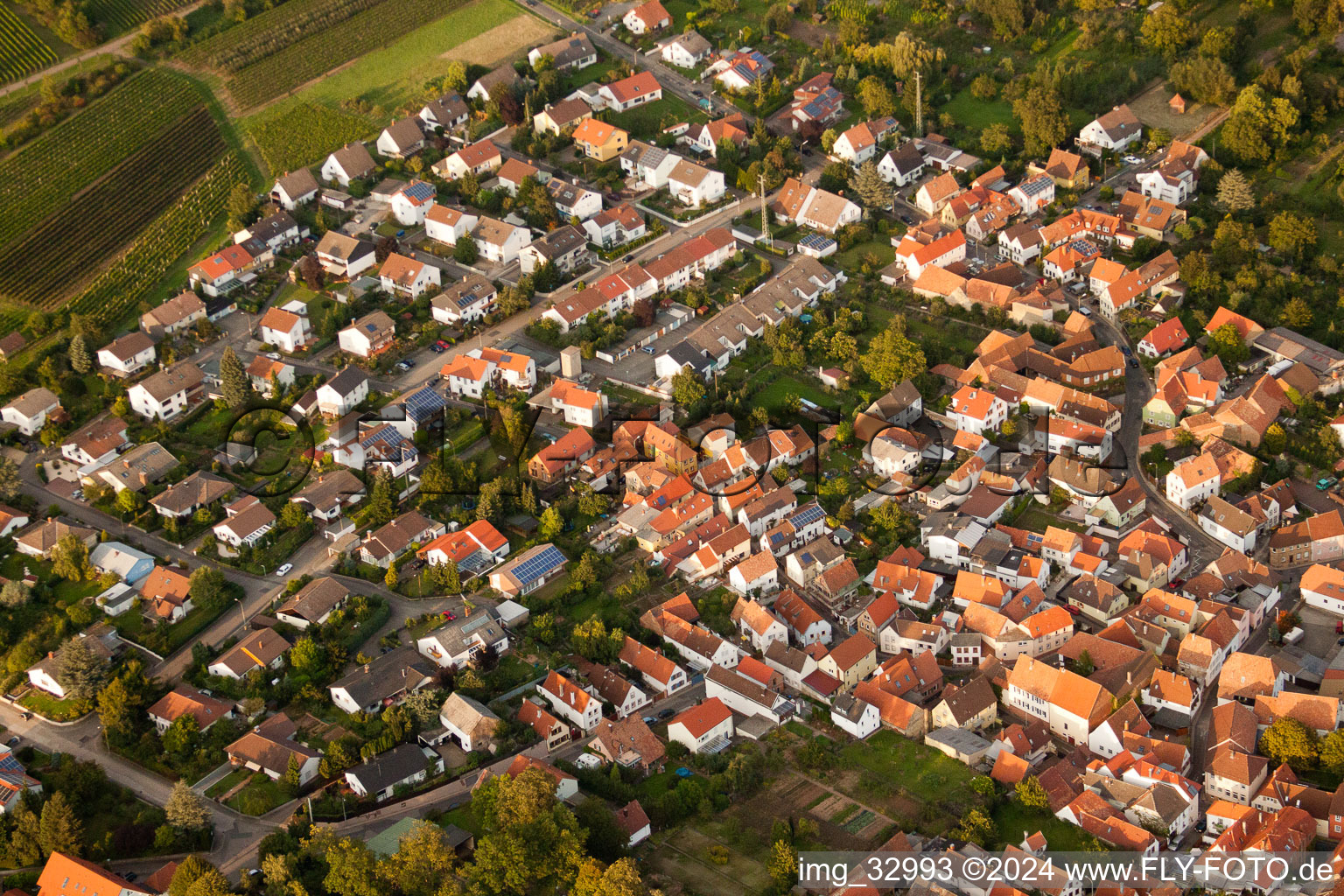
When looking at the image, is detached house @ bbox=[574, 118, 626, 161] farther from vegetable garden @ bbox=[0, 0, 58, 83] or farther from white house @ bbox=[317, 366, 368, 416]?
vegetable garden @ bbox=[0, 0, 58, 83]

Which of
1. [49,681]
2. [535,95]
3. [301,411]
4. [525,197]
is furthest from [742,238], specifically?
[49,681]

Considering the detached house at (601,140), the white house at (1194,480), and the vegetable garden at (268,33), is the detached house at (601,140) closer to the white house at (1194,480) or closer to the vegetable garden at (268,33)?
the vegetable garden at (268,33)

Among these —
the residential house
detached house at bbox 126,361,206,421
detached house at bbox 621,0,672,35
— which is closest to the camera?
the residential house

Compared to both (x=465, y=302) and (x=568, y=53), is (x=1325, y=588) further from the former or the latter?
(x=568, y=53)

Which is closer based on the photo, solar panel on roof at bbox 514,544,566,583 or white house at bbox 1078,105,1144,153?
solar panel on roof at bbox 514,544,566,583

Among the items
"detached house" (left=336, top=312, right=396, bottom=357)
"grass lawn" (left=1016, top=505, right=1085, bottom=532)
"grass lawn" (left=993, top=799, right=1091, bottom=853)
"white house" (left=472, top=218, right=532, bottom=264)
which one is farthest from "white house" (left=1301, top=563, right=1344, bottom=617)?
"detached house" (left=336, top=312, right=396, bottom=357)

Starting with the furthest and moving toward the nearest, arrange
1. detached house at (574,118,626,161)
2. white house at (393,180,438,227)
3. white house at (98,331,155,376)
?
1. detached house at (574,118,626,161)
2. white house at (393,180,438,227)
3. white house at (98,331,155,376)
